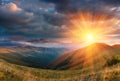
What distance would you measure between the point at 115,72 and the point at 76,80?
17.9 feet

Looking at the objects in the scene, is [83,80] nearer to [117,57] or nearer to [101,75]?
[101,75]

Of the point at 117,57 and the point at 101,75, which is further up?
the point at 101,75

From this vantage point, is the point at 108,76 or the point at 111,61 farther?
the point at 111,61

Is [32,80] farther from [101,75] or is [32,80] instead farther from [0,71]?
[101,75]

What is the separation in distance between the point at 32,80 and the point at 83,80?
826cm

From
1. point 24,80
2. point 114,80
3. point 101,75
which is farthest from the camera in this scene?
point 24,80

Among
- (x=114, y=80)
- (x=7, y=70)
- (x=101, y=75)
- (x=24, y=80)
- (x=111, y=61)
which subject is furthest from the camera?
(x=111, y=61)

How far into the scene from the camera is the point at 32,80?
117 feet

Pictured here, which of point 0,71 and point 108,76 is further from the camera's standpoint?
point 0,71

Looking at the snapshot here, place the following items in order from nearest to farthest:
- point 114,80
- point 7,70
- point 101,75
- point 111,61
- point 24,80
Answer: point 114,80, point 101,75, point 24,80, point 7,70, point 111,61

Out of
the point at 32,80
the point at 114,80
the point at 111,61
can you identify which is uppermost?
the point at 114,80

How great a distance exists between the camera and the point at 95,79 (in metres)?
30.5

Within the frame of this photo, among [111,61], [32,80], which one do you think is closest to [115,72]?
[32,80]

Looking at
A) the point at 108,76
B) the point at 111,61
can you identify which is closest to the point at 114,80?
the point at 108,76
